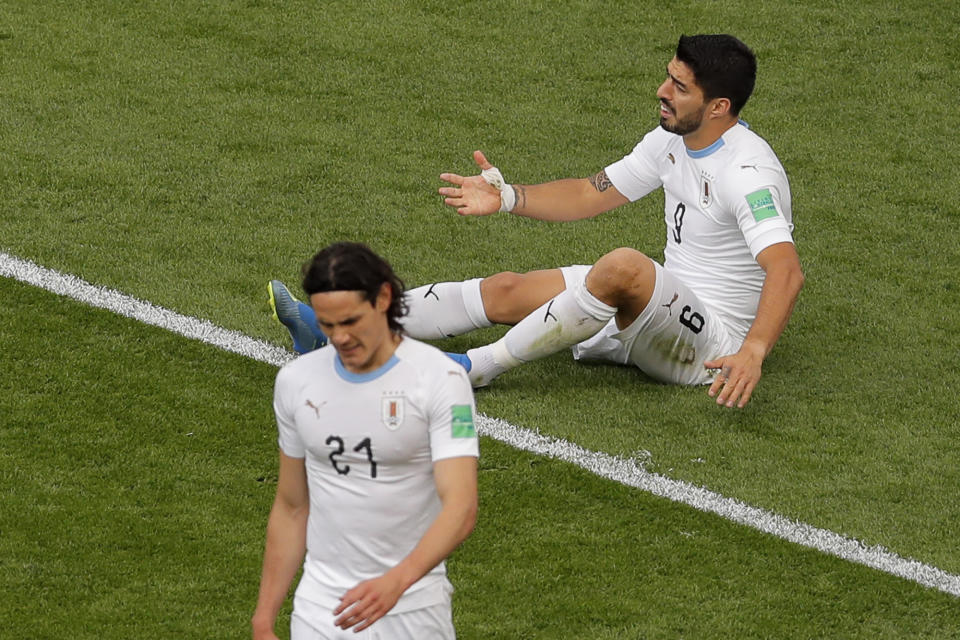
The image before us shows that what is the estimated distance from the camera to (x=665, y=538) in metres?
5.20

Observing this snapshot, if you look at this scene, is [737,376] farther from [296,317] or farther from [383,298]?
[383,298]

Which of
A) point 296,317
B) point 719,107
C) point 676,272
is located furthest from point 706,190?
point 296,317

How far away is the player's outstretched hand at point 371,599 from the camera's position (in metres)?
3.34

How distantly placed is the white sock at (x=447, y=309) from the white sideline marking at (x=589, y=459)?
40 cm

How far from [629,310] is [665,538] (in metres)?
0.93

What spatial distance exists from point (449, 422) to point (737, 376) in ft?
6.13

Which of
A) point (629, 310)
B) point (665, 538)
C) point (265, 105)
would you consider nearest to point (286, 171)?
point (265, 105)

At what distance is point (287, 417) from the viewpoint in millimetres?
3643

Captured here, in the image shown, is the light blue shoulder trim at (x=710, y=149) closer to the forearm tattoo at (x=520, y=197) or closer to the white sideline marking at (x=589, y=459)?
the forearm tattoo at (x=520, y=197)

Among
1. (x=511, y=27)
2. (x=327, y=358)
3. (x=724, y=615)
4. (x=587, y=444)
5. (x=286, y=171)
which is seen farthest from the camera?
(x=511, y=27)

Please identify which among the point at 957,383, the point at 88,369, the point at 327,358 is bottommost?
the point at 88,369

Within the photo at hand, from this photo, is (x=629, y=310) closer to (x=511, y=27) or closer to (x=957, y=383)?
(x=957, y=383)

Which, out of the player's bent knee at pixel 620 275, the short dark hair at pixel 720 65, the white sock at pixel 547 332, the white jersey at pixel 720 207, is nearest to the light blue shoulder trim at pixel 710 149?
the white jersey at pixel 720 207

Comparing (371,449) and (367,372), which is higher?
(367,372)
